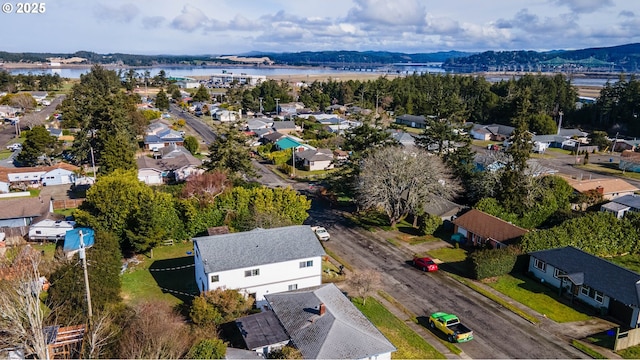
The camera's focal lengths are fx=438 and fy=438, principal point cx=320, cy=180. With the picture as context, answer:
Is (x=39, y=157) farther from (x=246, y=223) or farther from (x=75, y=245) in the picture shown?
(x=246, y=223)

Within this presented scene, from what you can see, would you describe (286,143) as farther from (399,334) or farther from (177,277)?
(399,334)

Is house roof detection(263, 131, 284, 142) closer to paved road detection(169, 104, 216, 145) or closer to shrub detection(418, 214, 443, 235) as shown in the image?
paved road detection(169, 104, 216, 145)

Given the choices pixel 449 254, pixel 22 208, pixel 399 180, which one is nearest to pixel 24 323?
pixel 22 208

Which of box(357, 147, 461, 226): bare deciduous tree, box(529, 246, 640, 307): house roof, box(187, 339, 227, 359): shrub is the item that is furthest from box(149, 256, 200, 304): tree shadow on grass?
box(529, 246, 640, 307): house roof

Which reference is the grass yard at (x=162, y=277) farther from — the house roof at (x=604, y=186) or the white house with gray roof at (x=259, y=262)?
the house roof at (x=604, y=186)

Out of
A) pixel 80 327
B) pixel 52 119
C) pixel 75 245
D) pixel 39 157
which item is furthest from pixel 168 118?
pixel 80 327

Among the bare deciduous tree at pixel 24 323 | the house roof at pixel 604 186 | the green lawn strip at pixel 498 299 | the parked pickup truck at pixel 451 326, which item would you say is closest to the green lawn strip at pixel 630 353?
the green lawn strip at pixel 498 299
